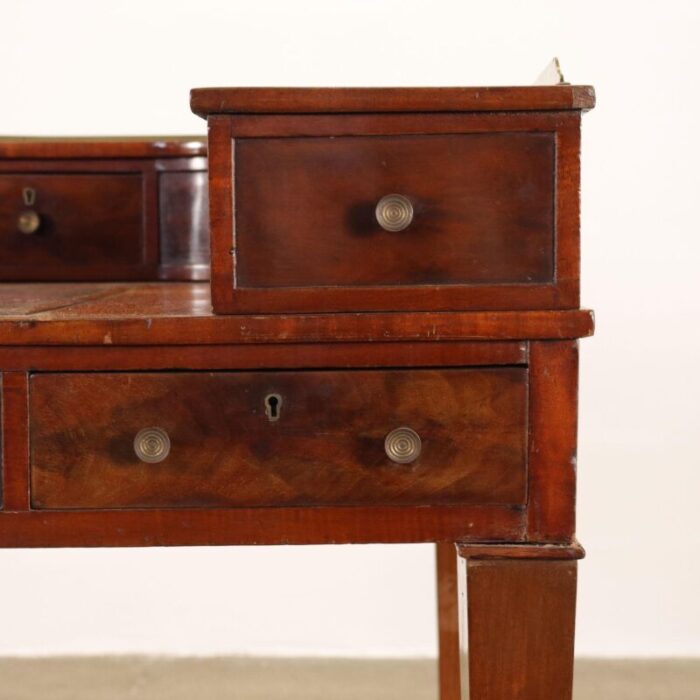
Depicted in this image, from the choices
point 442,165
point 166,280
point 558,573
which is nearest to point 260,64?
point 166,280

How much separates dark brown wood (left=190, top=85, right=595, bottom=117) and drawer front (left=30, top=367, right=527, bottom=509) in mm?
177

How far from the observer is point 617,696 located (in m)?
1.51

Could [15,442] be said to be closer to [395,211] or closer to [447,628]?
[395,211]

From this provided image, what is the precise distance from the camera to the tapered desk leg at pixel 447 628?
1195 mm

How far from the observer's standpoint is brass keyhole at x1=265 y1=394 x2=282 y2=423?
0.72 metres

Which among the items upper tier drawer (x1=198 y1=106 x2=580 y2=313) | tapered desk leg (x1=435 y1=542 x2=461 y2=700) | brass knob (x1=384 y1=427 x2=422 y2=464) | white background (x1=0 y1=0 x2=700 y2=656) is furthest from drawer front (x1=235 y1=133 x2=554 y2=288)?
white background (x1=0 y1=0 x2=700 y2=656)

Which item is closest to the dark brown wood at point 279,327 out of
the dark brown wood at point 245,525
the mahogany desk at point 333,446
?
the mahogany desk at point 333,446

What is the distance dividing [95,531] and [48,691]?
926 millimetres

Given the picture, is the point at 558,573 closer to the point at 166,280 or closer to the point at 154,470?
the point at 154,470

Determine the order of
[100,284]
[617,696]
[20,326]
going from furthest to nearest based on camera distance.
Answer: [617,696], [100,284], [20,326]

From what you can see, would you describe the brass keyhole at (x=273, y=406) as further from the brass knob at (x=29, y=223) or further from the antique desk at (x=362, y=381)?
the brass knob at (x=29, y=223)

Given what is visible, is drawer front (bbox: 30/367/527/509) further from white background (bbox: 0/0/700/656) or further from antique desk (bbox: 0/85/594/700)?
white background (bbox: 0/0/700/656)

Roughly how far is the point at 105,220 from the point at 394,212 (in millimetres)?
513

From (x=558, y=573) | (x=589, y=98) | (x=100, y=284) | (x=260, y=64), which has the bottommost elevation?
(x=558, y=573)
